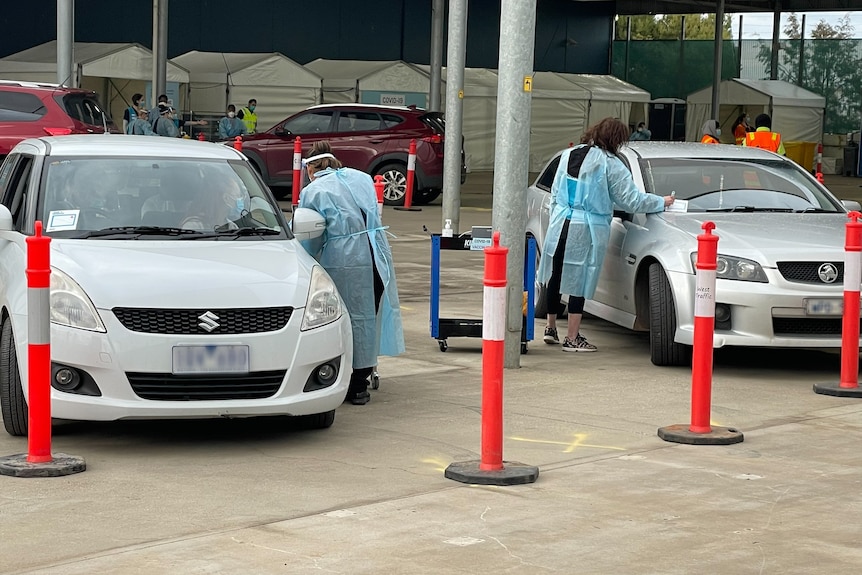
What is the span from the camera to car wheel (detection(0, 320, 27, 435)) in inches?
259

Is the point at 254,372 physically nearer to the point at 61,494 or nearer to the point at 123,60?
the point at 61,494

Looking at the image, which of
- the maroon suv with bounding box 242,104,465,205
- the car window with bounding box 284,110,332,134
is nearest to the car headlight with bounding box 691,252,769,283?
the maroon suv with bounding box 242,104,465,205

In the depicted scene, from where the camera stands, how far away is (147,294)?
641 cm

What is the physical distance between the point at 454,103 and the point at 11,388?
1290cm

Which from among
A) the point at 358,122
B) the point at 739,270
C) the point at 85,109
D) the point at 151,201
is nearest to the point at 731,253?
the point at 739,270

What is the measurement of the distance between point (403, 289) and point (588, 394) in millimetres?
5093

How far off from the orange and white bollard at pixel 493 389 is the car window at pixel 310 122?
18205 mm

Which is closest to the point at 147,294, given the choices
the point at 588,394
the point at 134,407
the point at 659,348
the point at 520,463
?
the point at 134,407

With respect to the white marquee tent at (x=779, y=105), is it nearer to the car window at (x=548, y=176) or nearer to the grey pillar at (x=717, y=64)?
the grey pillar at (x=717, y=64)

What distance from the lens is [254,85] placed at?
1335 inches

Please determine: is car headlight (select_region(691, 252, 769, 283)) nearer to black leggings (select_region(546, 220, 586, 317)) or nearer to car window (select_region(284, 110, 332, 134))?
black leggings (select_region(546, 220, 586, 317))

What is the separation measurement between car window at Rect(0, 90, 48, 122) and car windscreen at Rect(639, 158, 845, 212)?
1127 cm

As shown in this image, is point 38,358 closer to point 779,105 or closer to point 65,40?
point 65,40

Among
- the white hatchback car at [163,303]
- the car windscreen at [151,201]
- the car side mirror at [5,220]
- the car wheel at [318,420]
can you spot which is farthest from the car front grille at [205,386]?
the car side mirror at [5,220]
